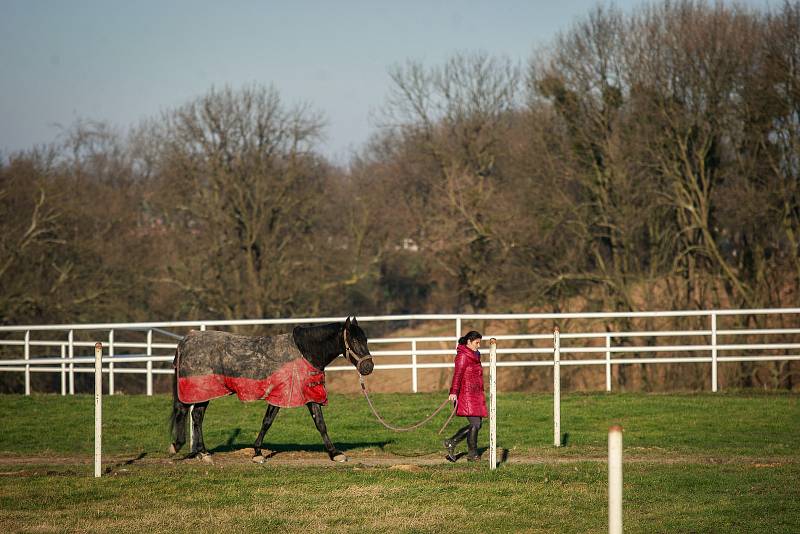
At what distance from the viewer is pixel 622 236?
29828 millimetres

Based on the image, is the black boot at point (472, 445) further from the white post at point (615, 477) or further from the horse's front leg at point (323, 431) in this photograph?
the white post at point (615, 477)

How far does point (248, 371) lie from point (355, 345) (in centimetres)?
135

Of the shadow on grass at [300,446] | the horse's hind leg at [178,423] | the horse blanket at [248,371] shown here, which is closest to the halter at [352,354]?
the horse blanket at [248,371]

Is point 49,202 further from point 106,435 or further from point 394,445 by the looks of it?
point 394,445

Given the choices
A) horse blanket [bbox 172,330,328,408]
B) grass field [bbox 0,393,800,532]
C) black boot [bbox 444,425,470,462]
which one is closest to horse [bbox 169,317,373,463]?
horse blanket [bbox 172,330,328,408]

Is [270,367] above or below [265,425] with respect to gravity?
above

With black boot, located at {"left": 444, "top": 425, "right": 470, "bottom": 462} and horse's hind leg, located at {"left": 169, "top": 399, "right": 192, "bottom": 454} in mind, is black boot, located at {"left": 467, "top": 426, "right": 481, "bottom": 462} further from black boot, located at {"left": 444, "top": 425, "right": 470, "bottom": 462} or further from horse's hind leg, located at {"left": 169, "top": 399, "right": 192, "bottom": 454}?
horse's hind leg, located at {"left": 169, "top": 399, "right": 192, "bottom": 454}

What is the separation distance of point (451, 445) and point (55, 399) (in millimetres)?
9366

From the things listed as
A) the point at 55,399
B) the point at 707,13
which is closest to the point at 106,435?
the point at 55,399

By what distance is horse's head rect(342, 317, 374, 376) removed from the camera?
11.9 metres

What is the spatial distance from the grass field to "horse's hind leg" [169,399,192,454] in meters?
0.38

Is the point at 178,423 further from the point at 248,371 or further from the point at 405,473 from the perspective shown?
the point at 405,473

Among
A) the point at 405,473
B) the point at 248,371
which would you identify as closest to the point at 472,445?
the point at 405,473

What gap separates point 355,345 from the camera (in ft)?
39.4
